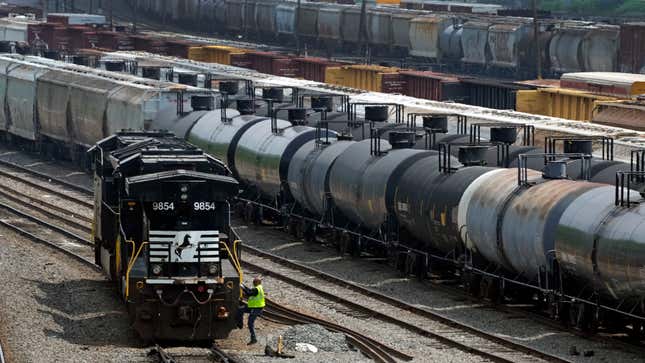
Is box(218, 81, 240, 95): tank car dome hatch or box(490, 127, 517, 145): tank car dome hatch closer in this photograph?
box(490, 127, 517, 145): tank car dome hatch

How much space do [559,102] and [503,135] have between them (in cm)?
1930

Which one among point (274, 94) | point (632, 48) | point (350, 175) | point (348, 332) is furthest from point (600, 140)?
point (632, 48)

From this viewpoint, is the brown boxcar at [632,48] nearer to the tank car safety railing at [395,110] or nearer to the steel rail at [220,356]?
the tank car safety railing at [395,110]

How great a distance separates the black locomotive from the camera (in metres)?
23.2

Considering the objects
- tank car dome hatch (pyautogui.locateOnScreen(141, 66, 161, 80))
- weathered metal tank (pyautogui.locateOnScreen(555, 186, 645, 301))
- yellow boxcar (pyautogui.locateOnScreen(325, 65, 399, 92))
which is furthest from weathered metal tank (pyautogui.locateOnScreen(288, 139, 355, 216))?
yellow boxcar (pyautogui.locateOnScreen(325, 65, 399, 92))

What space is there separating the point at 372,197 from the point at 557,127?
7269mm

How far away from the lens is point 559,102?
168ft

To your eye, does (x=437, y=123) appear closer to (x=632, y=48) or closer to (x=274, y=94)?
(x=274, y=94)

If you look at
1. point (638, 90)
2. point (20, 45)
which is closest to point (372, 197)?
point (638, 90)

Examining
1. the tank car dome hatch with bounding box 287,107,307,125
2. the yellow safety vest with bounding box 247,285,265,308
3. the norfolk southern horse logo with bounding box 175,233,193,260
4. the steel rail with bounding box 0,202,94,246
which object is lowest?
the steel rail with bounding box 0,202,94,246

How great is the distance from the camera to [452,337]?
2562cm

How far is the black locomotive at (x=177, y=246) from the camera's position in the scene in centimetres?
2316

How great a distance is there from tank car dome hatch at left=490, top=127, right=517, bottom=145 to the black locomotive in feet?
31.4

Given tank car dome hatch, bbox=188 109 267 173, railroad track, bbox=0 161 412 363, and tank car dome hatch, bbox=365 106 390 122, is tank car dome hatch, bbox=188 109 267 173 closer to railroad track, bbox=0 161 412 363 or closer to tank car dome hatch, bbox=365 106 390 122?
tank car dome hatch, bbox=365 106 390 122
